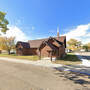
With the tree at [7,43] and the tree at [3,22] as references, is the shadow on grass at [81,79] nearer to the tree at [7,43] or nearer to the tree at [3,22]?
the tree at [3,22]

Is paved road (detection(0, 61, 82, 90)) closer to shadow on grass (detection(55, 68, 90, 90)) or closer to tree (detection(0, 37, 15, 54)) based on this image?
shadow on grass (detection(55, 68, 90, 90))

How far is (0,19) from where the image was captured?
1268 cm

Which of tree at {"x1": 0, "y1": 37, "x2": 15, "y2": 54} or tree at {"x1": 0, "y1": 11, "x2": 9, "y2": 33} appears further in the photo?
tree at {"x1": 0, "y1": 37, "x2": 15, "y2": 54}

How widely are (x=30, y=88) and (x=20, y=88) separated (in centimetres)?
68

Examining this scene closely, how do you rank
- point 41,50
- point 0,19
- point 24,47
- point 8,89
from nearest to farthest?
point 8,89 < point 0,19 < point 41,50 < point 24,47

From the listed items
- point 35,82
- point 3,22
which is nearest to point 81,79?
point 35,82

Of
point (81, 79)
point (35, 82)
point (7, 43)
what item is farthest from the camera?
point (7, 43)

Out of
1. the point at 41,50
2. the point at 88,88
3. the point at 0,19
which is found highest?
the point at 0,19

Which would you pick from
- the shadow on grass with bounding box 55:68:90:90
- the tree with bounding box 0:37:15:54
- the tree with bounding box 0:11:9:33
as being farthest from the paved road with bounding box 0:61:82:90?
the tree with bounding box 0:37:15:54

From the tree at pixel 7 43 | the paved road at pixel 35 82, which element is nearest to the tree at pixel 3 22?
the paved road at pixel 35 82

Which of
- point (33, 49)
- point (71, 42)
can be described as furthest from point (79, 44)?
point (33, 49)

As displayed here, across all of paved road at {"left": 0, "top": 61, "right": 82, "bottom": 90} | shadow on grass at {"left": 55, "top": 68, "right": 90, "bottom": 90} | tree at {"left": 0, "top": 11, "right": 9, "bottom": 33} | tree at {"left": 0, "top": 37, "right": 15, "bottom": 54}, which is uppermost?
tree at {"left": 0, "top": 11, "right": 9, "bottom": 33}

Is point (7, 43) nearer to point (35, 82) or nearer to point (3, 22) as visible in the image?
point (3, 22)

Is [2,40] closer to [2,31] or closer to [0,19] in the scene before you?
[2,31]
